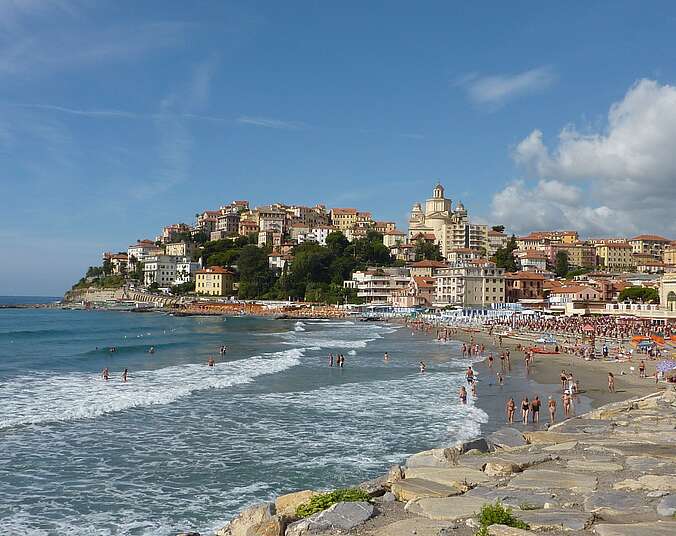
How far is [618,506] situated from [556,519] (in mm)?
1121

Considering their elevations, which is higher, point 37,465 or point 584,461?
point 584,461

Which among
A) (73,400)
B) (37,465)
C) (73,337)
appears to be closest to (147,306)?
(73,337)

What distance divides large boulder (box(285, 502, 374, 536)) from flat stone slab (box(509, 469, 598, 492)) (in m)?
2.45

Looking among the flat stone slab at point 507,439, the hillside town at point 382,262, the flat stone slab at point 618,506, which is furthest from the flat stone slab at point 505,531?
the hillside town at point 382,262

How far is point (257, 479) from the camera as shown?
45.8 ft

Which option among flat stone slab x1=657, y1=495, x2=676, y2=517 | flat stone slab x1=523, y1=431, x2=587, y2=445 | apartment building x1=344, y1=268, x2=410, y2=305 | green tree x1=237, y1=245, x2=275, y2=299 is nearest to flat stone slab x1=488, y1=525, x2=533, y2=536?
flat stone slab x1=657, y1=495, x2=676, y2=517

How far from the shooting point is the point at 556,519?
7.30 m

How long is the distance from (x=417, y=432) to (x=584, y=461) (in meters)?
8.21

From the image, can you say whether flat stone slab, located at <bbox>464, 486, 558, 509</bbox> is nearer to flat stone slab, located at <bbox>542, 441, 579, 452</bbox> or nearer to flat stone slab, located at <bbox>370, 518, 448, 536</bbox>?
flat stone slab, located at <bbox>370, 518, 448, 536</bbox>

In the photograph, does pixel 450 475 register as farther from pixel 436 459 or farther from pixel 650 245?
pixel 650 245

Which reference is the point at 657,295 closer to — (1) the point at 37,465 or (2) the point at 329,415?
(2) the point at 329,415

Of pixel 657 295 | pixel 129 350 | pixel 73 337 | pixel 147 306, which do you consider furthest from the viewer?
pixel 147 306

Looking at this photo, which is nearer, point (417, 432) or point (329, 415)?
point (417, 432)

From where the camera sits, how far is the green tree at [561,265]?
124750 mm
